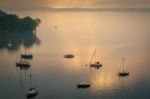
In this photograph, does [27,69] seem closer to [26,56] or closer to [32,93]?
[26,56]

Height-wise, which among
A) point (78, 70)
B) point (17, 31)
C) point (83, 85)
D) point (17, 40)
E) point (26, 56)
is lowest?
point (83, 85)

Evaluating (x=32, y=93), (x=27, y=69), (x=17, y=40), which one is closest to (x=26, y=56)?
(x=27, y=69)

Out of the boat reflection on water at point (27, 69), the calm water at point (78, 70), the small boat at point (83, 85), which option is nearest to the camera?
the boat reflection on water at point (27, 69)

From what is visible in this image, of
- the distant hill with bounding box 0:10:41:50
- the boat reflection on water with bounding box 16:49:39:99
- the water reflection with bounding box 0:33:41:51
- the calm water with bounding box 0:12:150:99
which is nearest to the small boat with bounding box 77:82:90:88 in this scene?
the calm water with bounding box 0:12:150:99

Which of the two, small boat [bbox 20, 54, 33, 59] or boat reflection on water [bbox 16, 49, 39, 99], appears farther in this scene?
small boat [bbox 20, 54, 33, 59]

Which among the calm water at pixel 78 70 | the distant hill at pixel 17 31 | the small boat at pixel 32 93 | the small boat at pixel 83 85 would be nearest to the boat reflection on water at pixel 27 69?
the small boat at pixel 32 93

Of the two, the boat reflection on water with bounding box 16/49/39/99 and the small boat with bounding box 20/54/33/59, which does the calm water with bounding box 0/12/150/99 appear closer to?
the boat reflection on water with bounding box 16/49/39/99

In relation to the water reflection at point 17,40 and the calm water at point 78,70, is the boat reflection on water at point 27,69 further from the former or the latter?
the water reflection at point 17,40

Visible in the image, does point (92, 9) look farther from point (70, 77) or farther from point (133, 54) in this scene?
point (70, 77)

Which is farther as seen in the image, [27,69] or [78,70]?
[27,69]

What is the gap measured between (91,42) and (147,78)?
11.9 meters

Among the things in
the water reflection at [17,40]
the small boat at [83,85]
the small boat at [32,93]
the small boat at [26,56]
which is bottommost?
the small boat at [32,93]

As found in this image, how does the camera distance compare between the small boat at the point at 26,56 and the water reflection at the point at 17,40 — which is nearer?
the small boat at the point at 26,56

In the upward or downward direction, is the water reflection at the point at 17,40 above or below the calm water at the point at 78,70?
above
